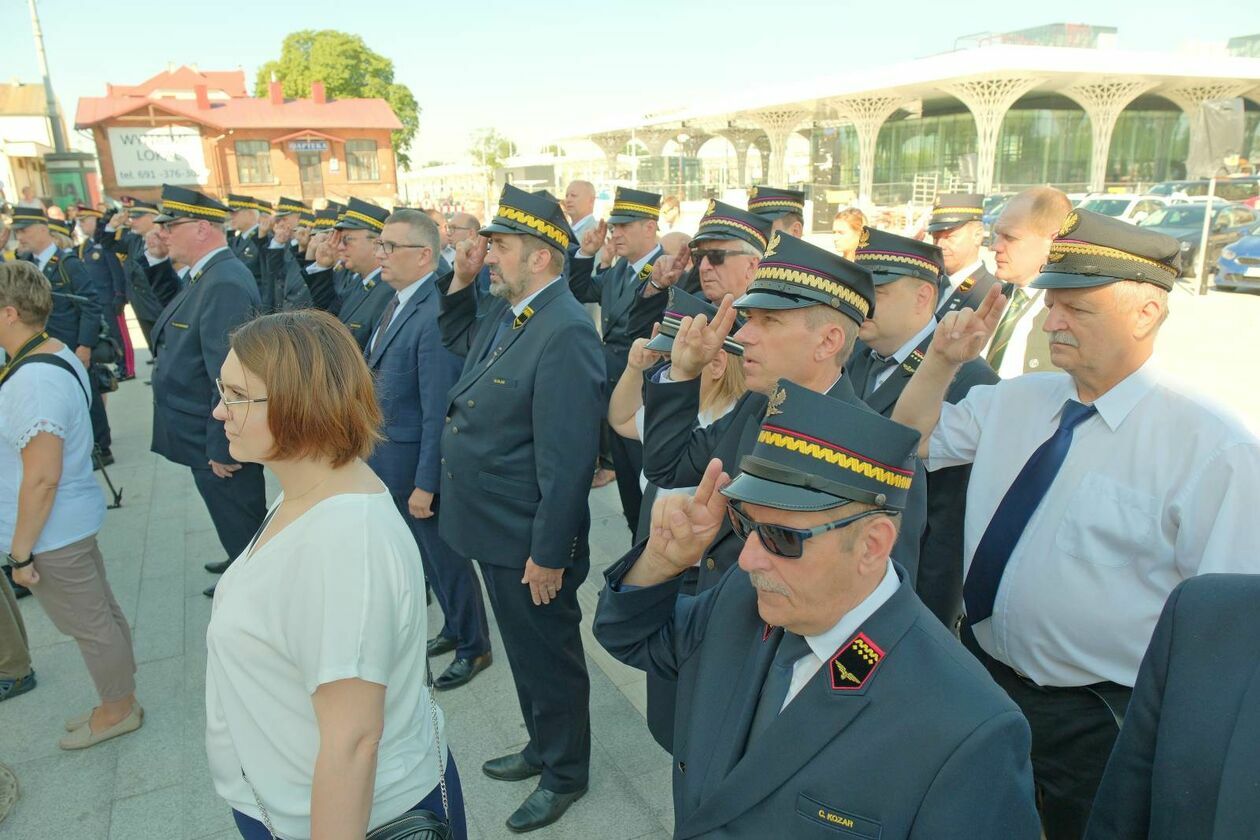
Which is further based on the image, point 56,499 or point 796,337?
point 56,499

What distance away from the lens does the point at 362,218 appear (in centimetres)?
595

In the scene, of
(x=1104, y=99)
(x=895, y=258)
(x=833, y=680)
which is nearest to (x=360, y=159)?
(x=1104, y=99)

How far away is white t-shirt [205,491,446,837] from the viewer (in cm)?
180

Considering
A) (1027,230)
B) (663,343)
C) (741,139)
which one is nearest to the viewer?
(663,343)

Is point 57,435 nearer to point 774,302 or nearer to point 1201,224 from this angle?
point 774,302

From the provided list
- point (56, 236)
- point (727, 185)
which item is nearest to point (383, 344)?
point (56, 236)

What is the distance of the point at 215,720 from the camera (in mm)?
2029

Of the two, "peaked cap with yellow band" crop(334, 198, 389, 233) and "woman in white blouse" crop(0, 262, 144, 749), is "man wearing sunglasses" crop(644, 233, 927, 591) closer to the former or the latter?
"woman in white blouse" crop(0, 262, 144, 749)

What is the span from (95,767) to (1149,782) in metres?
4.16

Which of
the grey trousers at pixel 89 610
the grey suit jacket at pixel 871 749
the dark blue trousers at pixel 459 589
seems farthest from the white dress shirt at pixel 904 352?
the grey trousers at pixel 89 610

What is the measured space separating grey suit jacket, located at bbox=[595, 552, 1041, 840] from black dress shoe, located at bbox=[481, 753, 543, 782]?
2003 mm

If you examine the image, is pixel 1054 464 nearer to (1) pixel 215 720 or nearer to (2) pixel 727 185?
(1) pixel 215 720

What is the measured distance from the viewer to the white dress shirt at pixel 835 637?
5.20 ft

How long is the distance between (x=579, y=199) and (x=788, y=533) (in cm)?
860
